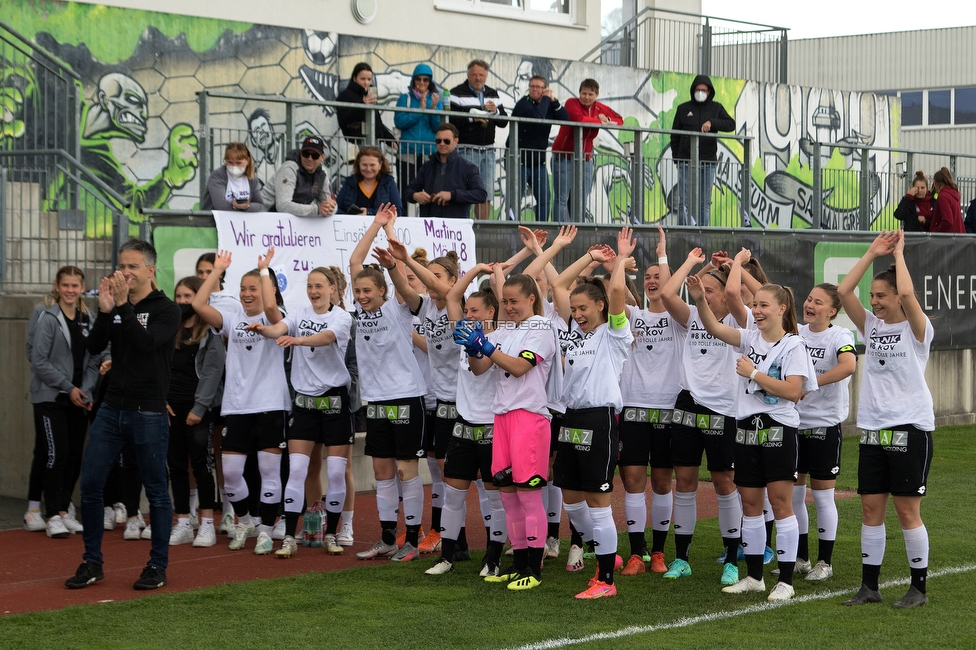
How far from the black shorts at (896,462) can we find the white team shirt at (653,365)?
5.00 ft

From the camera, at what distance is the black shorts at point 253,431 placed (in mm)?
9016

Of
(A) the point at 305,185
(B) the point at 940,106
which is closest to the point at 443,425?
(A) the point at 305,185

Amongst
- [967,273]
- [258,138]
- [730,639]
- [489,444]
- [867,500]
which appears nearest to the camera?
[730,639]

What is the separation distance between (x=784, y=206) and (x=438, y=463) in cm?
1427

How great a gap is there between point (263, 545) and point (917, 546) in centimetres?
460

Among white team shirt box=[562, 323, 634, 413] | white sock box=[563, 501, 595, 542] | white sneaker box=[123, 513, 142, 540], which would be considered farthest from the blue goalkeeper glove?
white sneaker box=[123, 513, 142, 540]

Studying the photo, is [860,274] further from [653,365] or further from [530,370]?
[530,370]

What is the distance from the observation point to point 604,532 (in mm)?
7535

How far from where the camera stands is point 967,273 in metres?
18.5

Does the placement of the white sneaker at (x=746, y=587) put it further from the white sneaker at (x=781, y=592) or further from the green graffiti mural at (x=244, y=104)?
the green graffiti mural at (x=244, y=104)

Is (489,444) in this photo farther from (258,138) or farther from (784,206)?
(784,206)

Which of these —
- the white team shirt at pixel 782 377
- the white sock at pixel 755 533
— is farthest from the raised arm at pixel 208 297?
the white sock at pixel 755 533

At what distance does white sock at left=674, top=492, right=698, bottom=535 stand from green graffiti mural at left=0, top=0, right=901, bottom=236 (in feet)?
19.0

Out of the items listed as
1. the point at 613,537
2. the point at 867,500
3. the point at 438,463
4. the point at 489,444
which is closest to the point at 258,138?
the point at 438,463
